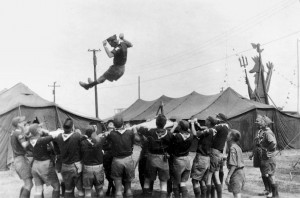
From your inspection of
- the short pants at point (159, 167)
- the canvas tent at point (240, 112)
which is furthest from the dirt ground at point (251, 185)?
the canvas tent at point (240, 112)

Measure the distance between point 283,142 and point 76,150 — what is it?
13835 millimetres

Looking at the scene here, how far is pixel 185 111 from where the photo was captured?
18.1 meters

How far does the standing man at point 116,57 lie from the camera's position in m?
5.91

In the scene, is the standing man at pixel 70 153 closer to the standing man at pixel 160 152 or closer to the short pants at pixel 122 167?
the short pants at pixel 122 167

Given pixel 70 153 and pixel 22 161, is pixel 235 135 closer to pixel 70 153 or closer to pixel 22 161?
pixel 70 153

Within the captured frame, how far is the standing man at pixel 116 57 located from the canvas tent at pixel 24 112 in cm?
600

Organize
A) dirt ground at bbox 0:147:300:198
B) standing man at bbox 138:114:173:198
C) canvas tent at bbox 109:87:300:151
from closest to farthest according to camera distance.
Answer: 1. standing man at bbox 138:114:173:198
2. dirt ground at bbox 0:147:300:198
3. canvas tent at bbox 109:87:300:151

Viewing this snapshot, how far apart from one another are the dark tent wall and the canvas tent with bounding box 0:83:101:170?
22.9 feet

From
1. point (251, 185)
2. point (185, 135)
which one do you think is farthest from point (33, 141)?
point (251, 185)

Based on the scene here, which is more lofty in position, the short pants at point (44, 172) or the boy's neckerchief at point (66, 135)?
the boy's neckerchief at point (66, 135)

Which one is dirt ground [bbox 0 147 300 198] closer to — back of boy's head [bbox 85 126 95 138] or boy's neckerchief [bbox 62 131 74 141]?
back of boy's head [bbox 85 126 95 138]

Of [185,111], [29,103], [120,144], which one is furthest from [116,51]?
[185,111]

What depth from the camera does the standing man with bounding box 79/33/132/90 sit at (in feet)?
19.4

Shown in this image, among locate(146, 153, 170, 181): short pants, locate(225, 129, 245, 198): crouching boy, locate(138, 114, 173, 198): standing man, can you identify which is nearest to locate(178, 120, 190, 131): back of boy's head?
locate(138, 114, 173, 198): standing man
